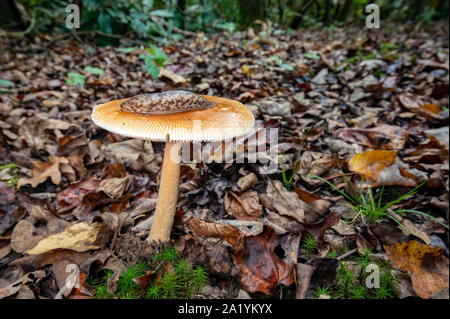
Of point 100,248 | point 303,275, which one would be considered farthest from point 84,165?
point 303,275

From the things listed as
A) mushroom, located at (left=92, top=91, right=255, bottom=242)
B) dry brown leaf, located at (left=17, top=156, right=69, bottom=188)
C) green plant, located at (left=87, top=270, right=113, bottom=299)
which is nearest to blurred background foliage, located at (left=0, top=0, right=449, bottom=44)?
dry brown leaf, located at (left=17, top=156, right=69, bottom=188)

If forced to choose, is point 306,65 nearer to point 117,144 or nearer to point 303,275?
point 117,144

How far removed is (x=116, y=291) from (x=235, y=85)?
3323 millimetres

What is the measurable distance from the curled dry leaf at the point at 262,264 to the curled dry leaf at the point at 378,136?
1787mm

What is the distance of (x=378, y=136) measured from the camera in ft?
9.36

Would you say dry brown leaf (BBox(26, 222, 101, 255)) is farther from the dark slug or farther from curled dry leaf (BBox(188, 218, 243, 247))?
the dark slug

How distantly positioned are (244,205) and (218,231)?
387 mm

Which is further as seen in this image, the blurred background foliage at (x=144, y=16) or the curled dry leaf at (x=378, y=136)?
the blurred background foliage at (x=144, y=16)

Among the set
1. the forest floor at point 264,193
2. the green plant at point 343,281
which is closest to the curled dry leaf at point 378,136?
the forest floor at point 264,193

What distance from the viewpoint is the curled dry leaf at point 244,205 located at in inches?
79.2

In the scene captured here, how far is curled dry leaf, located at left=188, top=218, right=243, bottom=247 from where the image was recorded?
67.0 inches

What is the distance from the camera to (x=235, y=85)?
412 centimetres
